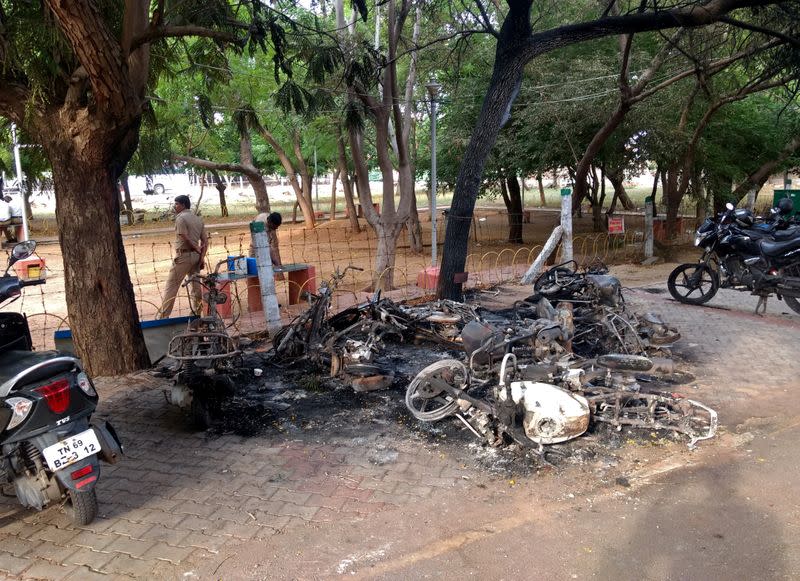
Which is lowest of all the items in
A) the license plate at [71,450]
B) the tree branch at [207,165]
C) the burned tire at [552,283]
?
the license plate at [71,450]

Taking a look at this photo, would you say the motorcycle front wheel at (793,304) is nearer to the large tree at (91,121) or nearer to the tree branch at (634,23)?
the tree branch at (634,23)

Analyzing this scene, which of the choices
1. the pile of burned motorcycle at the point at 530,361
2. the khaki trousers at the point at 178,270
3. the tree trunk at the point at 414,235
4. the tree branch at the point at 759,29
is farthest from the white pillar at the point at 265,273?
the tree trunk at the point at 414,235

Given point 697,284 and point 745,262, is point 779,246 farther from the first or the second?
point 697,284

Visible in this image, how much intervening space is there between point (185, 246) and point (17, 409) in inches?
227

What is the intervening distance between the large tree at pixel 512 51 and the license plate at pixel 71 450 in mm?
6039

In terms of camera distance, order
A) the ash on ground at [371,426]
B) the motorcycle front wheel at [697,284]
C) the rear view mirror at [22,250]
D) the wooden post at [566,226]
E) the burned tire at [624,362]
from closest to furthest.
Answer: the rear view mirror at [22,250]
the ash on ground at [371,426]
the burned tire at [624,362]
the motorcycle front wheel at [697,284]
the wooden post at [566,226]

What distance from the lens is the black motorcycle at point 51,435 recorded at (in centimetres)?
344

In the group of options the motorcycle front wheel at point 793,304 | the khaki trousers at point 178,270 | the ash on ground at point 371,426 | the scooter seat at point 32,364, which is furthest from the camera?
the khaki trousers at point 178,270

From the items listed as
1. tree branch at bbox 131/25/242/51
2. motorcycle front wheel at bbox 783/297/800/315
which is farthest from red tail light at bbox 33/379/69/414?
motorcycle front wheel at bbox 783/297/800/315

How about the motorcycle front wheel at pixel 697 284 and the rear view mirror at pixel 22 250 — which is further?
the motorcycle front wheel at pixel 697 284

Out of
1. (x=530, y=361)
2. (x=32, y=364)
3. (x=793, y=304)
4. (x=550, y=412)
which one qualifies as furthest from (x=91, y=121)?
(x=793, y=304)

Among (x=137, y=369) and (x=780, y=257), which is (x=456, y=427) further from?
(x=780, y=257)

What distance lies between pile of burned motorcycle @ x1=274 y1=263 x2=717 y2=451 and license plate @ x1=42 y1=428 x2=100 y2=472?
2366mm

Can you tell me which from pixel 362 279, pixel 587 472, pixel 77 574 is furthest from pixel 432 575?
pixel 362 279
